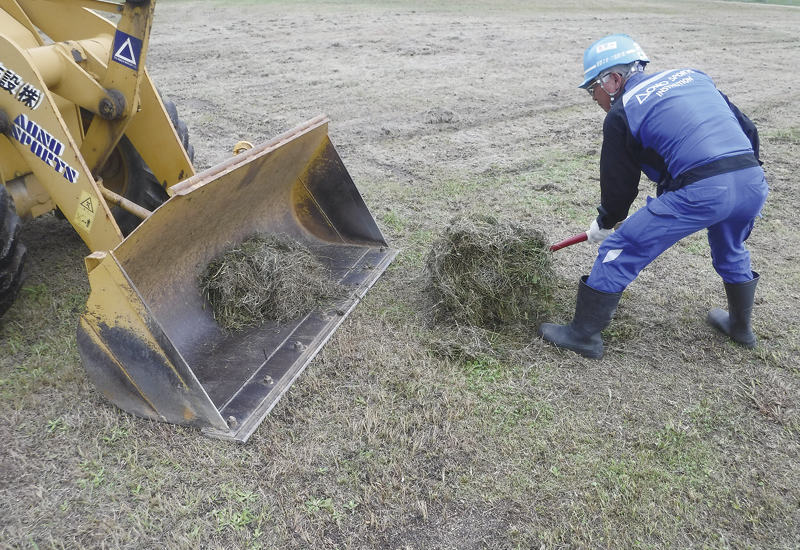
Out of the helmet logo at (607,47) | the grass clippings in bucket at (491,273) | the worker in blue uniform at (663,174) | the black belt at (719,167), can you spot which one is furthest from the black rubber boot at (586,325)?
the helmet logo at (607,47)

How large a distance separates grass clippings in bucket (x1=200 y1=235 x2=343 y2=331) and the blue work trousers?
1.71 m

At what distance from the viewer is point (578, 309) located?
341 cm

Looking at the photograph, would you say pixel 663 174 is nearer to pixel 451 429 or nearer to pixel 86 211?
pixel 451 429

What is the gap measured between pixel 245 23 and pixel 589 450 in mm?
12637

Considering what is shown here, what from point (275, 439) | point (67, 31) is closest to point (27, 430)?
point (275, 439)

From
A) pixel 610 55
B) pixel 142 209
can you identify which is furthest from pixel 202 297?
pixel 610 55

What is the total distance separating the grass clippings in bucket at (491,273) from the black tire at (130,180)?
207 cm

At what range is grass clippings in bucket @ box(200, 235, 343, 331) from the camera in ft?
11.6

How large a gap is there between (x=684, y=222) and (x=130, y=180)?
3.57 metres

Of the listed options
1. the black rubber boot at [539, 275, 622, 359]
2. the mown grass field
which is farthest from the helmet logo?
the mown grass field

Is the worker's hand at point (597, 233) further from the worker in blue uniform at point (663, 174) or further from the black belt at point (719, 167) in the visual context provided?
the black belt at point (719, 167)

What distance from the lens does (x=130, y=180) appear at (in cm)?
418

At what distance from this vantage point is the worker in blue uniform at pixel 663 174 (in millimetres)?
2984

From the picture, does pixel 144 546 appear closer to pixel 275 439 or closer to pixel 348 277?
pixel 275 439
